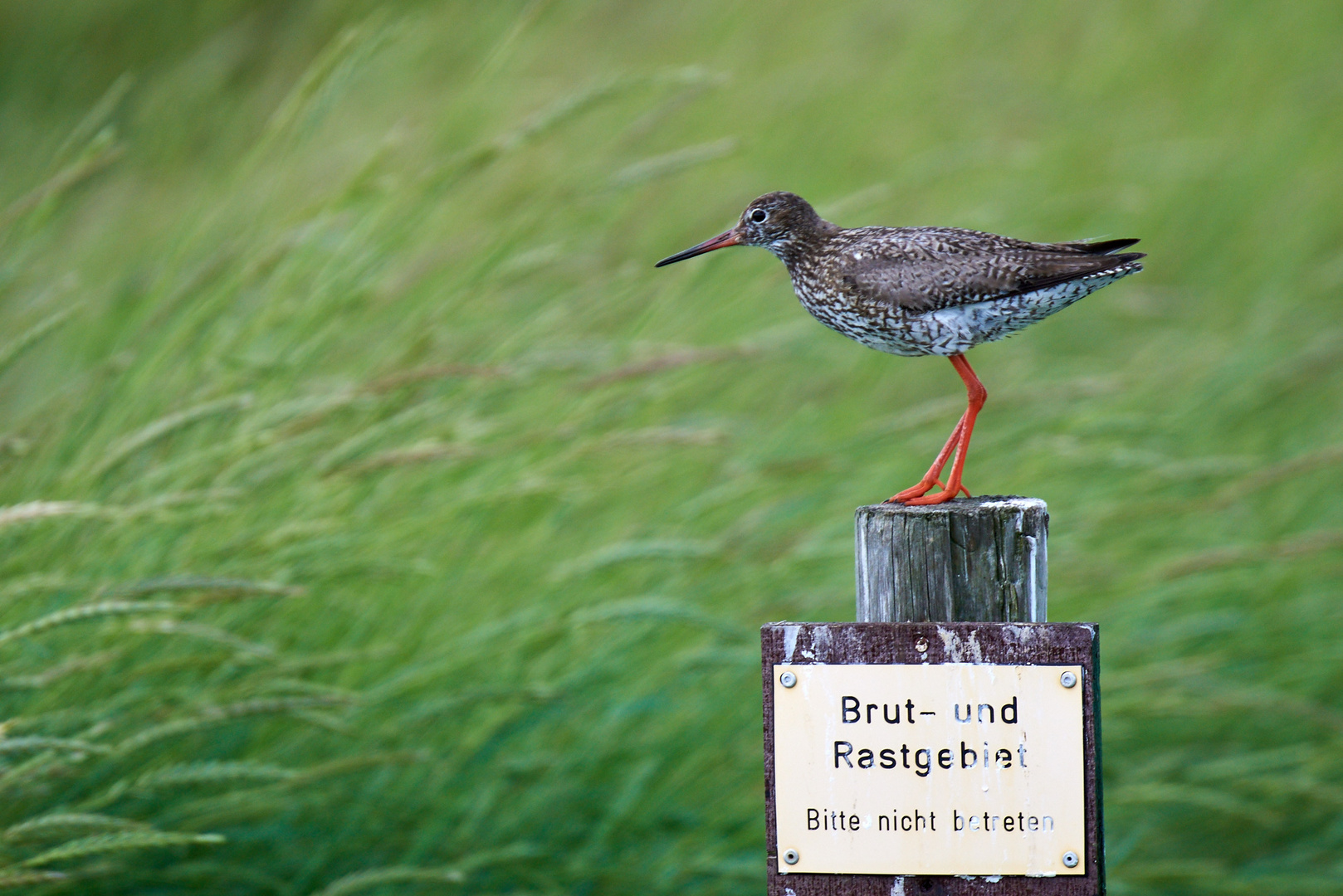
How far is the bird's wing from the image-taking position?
2.32 m

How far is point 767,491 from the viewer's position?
360cm

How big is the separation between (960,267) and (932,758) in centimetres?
91

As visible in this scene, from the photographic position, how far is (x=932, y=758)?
1.96 metres

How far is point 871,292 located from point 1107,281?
1.40 feet

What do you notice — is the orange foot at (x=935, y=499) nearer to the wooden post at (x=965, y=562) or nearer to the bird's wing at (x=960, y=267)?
the wooden post at (x=965, y=562)

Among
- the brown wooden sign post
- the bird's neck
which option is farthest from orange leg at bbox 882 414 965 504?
the bird's neck

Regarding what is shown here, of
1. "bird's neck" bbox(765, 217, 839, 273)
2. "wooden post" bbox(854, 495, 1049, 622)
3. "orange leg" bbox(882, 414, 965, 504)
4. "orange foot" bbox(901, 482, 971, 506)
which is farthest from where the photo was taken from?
"bird's neck" bbox(765, 217, 839, 273)

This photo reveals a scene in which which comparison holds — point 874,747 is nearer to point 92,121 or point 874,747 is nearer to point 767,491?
point 767,491

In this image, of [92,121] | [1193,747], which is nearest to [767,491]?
[1193,747]

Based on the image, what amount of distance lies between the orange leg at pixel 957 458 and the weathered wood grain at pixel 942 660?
32cm

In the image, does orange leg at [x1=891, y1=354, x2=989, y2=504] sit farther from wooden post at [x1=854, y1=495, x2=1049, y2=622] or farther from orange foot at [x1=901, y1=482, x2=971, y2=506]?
wooden post at [x1=854, y1=495, x2=1049, y2=622]

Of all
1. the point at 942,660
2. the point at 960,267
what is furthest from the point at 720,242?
the point at 942,660

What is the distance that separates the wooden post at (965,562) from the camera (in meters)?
2.09

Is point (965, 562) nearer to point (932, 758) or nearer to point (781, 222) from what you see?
point (932, 758)
